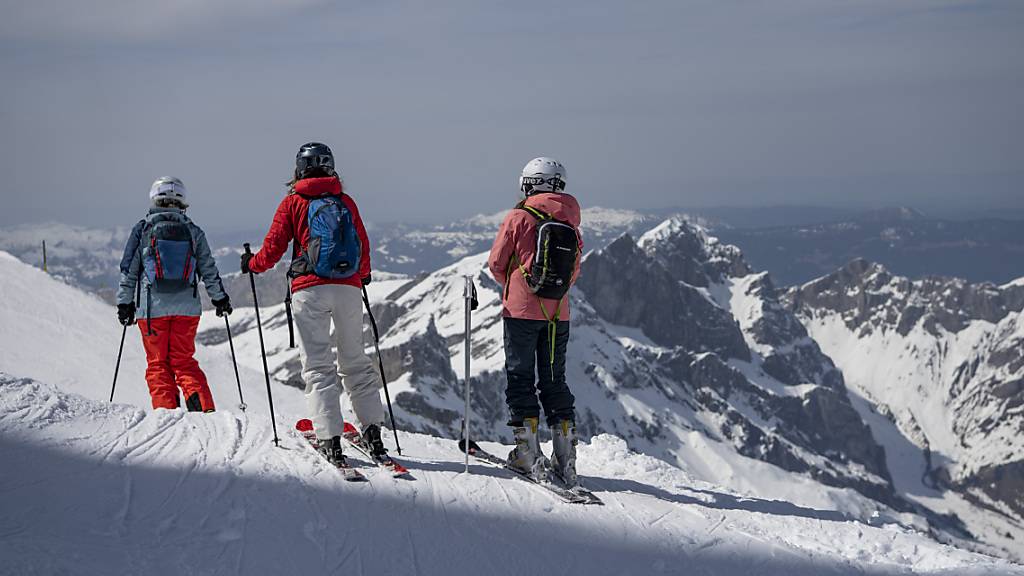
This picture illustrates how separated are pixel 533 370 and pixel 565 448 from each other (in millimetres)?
999

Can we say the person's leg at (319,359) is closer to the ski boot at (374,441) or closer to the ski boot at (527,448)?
the ski boot at (374,441)

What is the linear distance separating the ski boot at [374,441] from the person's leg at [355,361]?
50mm

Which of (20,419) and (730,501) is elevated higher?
(20,419)

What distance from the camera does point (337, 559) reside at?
727cm

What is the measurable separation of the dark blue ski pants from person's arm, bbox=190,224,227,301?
420 cm

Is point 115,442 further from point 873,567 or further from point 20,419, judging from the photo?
point 873,567

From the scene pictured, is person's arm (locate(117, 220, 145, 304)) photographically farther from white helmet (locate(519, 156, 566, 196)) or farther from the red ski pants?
white helmet (locate(519, 156, 566, 196))

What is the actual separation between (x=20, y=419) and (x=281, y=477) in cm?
275

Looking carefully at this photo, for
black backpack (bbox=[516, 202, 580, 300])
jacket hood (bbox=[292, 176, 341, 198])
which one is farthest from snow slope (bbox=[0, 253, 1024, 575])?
jacket hood (bbox=[292, 176, 341, 198])

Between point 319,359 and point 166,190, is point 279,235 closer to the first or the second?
point 319,359

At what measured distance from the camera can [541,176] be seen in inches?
383

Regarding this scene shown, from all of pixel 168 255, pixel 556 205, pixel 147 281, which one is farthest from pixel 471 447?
pixel 147 281

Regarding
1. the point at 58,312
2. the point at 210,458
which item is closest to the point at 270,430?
the point at 210,458

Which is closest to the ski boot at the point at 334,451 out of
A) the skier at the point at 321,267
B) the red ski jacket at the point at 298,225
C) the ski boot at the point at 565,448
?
the skier at the point at 321,267
